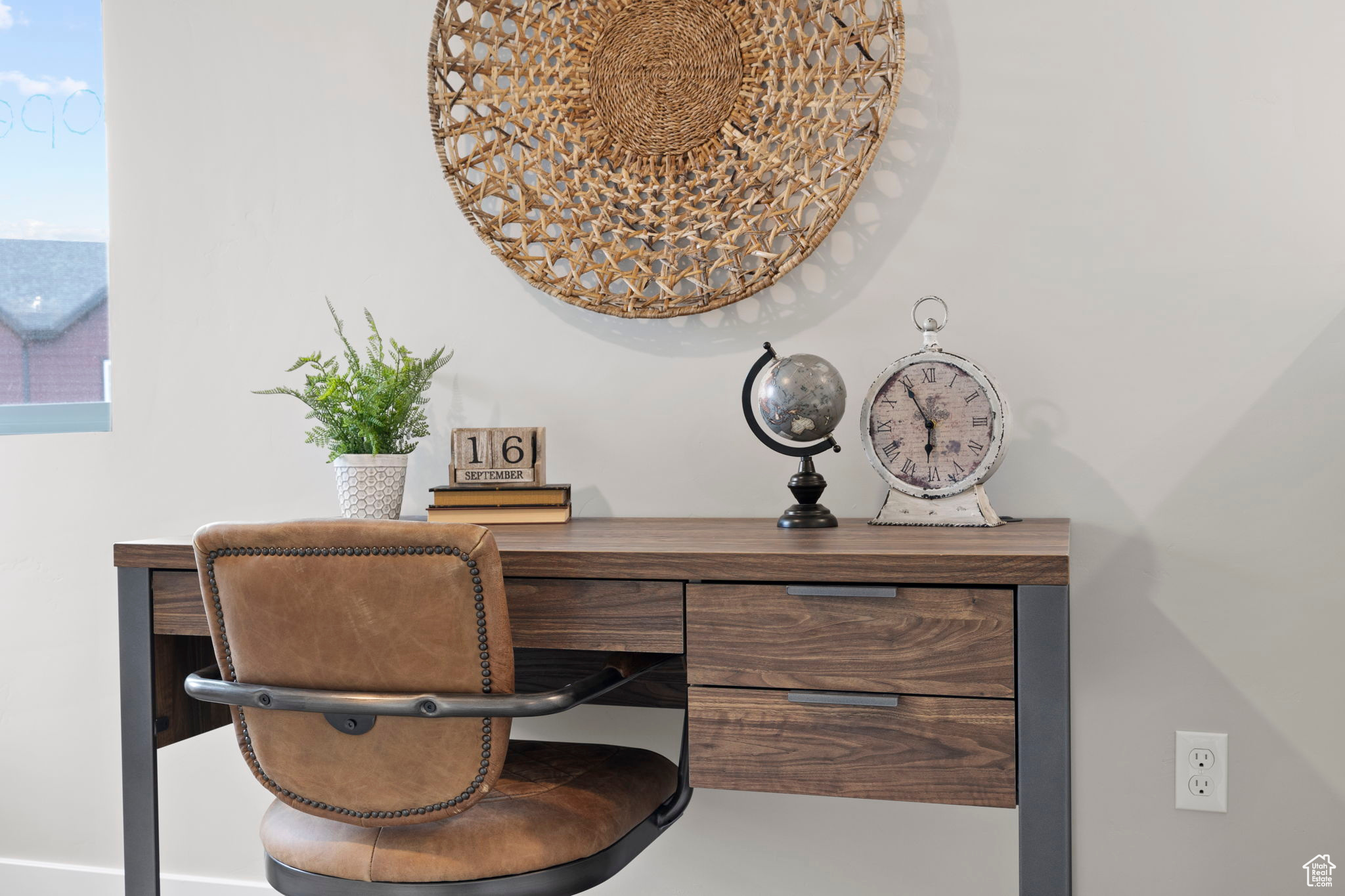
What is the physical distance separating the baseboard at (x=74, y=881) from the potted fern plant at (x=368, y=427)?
903mm

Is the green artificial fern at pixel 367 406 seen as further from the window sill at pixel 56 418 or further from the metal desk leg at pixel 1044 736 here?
the metal desk leg at pixel 1044 736

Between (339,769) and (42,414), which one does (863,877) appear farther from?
(42,414)

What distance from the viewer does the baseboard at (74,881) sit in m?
1.94

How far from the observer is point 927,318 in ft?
5.12

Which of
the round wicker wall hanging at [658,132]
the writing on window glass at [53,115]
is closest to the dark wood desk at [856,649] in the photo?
the round wicker wall hanging at [658,132]

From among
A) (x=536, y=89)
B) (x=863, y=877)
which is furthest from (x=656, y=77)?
(x=863, y=877)

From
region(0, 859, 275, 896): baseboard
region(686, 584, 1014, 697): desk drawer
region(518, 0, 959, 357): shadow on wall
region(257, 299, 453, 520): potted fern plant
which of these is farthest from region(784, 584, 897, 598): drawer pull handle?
region(0, 859, 275, 896): baseboard

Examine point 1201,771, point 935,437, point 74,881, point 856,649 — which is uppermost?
point 935,437

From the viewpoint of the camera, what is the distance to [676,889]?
170 centimetres

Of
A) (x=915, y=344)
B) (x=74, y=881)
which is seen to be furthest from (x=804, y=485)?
(x=74, y=881)

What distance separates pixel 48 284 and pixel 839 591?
6.13ft

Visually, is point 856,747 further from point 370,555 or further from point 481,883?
point 370,555

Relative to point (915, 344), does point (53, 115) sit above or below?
above

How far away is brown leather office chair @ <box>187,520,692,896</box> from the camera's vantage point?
3.27ft
